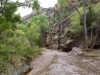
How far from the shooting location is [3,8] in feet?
22.7

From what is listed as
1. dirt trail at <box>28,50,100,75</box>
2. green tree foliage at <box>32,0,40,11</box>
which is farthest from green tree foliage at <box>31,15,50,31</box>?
green tree foliage at <box>32,0,40,11</box>

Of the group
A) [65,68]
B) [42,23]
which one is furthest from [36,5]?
[42,23]

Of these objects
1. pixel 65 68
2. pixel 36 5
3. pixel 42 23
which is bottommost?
pixel 65 68

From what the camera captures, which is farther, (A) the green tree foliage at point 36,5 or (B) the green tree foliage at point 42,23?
(B) the green tree foliage at point 42,23

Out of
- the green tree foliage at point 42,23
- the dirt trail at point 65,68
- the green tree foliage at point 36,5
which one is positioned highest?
the green tree foliage at point 42,23

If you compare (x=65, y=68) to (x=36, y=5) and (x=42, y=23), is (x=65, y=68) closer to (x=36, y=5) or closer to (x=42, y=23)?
(x=36, y=5)

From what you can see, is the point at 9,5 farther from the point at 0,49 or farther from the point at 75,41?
the point at 75,41

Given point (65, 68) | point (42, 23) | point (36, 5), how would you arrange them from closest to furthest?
point (36, 5) < point (65, 68) < point (42, 23)

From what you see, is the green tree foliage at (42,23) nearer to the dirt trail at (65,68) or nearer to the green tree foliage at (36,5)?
the dirt trail at (65,68)

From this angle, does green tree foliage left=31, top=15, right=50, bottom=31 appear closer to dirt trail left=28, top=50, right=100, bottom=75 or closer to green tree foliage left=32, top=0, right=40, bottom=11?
dirt trail left=28, top=50, right=100, bottom=75

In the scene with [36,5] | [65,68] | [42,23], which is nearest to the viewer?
[36,5]

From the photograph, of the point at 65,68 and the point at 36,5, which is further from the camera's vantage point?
the point at 65,68

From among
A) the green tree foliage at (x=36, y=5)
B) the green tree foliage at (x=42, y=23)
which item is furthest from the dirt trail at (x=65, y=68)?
the green tree foliage at (x=42, y=23)

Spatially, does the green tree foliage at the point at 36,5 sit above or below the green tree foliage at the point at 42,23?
below
